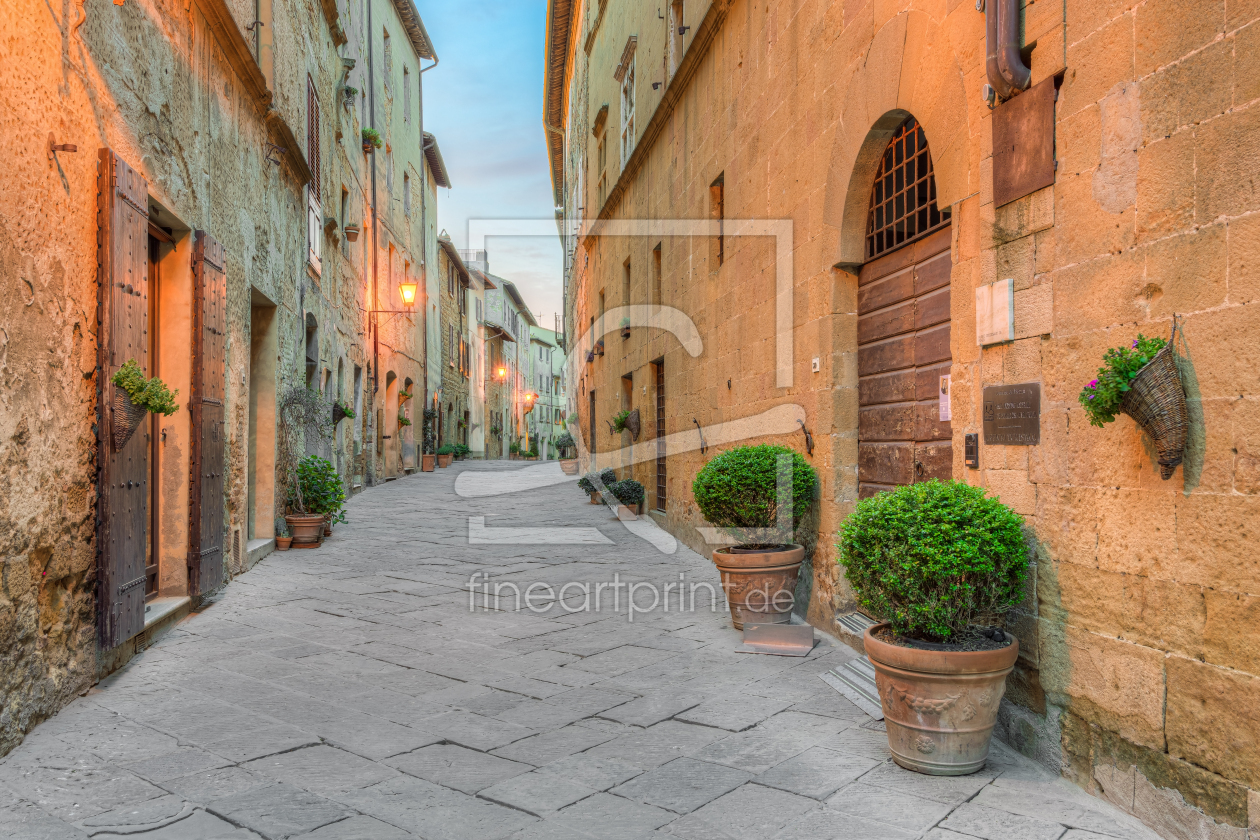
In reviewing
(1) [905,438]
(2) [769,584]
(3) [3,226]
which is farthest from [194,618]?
(1) [905,438]

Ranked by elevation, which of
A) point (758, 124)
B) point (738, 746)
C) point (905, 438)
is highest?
point (758, 124)

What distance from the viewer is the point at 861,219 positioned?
17.1 feet

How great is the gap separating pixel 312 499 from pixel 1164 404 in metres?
8.23

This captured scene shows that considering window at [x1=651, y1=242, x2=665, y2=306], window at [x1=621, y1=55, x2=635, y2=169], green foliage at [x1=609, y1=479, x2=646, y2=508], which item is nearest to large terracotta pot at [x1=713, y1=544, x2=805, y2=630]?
window at [x1=651, y1=242, x2=665, y2=306]

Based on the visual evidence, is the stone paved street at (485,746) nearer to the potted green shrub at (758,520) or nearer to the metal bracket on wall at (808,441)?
the potted green shrub at (758,520)

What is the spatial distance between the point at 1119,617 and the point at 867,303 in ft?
9.15

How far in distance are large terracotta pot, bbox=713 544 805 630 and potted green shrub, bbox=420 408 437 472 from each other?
18200 mm

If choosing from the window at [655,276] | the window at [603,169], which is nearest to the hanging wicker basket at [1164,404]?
the window at [655,276]

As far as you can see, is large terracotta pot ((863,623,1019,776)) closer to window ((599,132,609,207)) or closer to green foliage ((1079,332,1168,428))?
green foliage ((1079,332,1168,428))

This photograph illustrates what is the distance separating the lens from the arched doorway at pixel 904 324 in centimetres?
437

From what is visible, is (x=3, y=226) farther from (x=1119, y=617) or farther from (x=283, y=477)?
(x=283, y=477)

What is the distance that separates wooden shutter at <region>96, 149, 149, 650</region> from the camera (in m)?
3.96

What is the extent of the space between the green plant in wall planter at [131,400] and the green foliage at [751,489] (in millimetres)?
3333

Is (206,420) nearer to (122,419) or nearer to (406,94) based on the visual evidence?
(122,419)
